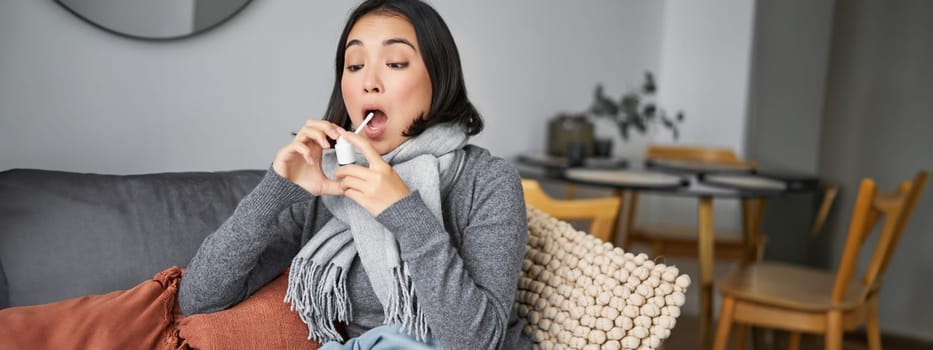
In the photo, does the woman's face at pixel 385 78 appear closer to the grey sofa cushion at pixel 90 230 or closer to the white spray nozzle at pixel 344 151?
the white spray nozzle at pixel 344 151

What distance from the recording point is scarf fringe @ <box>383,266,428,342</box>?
110 cm

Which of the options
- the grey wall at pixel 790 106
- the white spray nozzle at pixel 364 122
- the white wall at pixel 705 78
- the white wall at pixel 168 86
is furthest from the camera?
the white wall at pixel 705 78

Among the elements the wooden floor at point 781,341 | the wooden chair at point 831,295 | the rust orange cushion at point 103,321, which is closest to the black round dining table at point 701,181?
the wooden floor at point 781,341

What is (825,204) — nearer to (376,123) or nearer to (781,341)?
(781,341)

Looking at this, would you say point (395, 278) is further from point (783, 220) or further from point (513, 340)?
point (783, 220)

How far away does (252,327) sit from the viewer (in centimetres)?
119

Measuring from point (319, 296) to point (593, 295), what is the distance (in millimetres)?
414

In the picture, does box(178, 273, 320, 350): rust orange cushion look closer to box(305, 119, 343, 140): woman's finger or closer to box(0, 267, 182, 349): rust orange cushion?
box(0, 267, 182, 349): rust orange cushion

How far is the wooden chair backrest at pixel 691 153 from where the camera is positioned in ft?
12.1

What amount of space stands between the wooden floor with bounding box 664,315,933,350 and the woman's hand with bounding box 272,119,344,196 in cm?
222

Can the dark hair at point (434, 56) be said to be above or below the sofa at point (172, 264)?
above

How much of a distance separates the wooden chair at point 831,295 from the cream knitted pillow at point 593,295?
3.92 ft

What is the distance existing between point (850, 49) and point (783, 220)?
87cm

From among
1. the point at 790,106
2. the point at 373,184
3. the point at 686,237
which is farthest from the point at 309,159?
the point at 790,106
